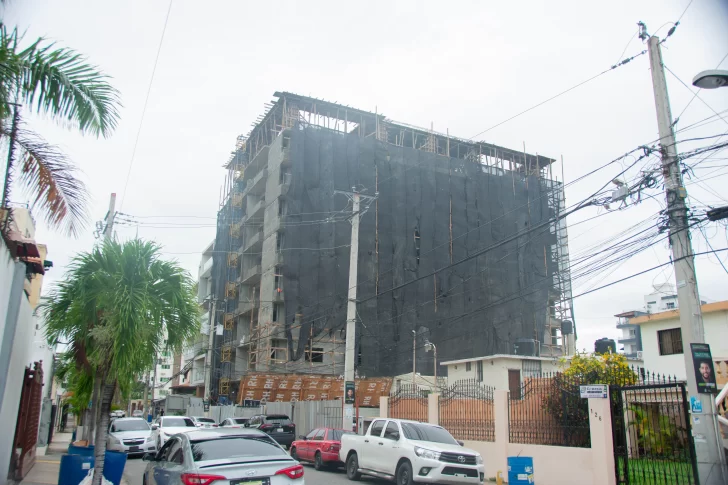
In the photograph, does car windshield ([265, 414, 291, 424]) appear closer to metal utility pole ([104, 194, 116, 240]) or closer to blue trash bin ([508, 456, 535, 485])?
metal utility pole ([104, 194, 116, 240])

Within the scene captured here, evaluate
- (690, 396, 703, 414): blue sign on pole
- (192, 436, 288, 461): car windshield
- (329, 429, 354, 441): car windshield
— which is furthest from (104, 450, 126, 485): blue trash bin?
(690, 396, 703, 414): blue sign on pole

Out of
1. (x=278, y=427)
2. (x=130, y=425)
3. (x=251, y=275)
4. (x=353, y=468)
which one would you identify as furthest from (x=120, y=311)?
(x=251, y=275)

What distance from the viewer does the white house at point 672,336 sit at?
2694cm

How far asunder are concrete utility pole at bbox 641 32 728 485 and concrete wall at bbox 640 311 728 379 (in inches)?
629

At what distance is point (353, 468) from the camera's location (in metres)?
17.9

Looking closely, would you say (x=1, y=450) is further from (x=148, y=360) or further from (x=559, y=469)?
(x=559, y=469)

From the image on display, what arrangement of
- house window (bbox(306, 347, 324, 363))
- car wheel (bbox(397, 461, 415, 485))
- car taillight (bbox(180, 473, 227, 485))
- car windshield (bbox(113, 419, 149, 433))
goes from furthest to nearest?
1. house window (bbox(306, 347, 324, 363))
2. car windshield (bbox(113, 419, 149, 433))
3. car wheel (bbox(397, 461, 415, 485))
4. car taillight (bbox(180, 473, 227, 485))

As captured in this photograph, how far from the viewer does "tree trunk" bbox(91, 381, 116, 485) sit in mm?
11375

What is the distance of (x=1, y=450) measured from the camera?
13211 mm

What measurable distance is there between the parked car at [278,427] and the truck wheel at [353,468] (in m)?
10.4

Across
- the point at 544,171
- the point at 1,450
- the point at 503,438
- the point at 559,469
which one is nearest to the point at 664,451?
the point at 559,469

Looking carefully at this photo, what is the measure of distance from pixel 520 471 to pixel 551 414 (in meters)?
5.12

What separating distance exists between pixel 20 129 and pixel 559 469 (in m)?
14.6

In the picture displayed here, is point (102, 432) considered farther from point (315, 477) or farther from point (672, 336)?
point (672, 336)
